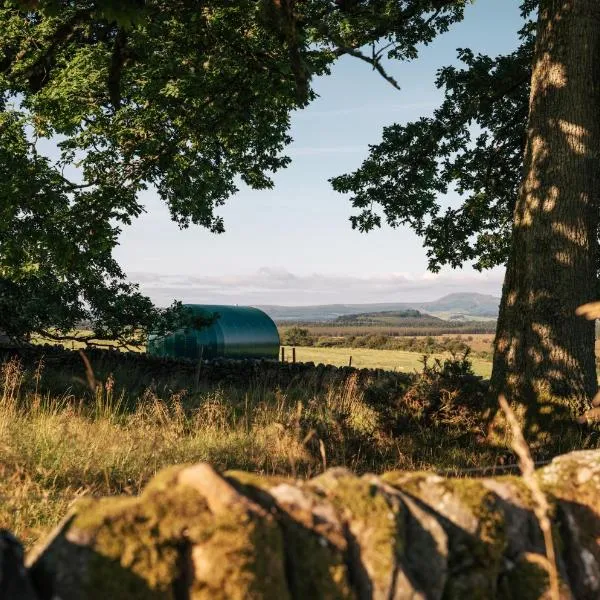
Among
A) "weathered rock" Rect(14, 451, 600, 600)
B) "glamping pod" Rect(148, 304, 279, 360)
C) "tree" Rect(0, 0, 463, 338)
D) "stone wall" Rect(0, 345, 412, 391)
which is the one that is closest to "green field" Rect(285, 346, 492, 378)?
"glamping pod" Rect(148, 304, 279, 360)

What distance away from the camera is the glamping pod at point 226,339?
83.8 ft

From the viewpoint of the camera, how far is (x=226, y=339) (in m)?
25.9

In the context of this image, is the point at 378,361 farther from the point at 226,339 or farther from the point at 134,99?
the point at 134,99

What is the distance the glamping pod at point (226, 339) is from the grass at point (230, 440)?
11.8 metres

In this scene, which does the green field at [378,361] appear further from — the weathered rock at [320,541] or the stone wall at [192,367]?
the weathered rock at [320,541]

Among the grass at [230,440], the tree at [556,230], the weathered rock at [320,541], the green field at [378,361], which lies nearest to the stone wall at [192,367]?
the grass at [230,440]

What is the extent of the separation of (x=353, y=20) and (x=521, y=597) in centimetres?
1235

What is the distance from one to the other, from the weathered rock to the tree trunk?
6.72 metres

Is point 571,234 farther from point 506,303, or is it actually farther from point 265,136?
point 265,136

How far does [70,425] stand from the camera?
8219mm

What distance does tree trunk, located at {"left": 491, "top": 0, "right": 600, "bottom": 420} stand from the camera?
9.60 metres

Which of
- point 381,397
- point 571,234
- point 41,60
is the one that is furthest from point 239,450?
point 41,60

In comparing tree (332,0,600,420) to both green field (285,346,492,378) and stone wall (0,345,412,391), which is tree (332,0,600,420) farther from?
green field (285,346,492,378)

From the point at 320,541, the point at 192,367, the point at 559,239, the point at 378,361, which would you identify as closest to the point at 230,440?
the point at 559,239
